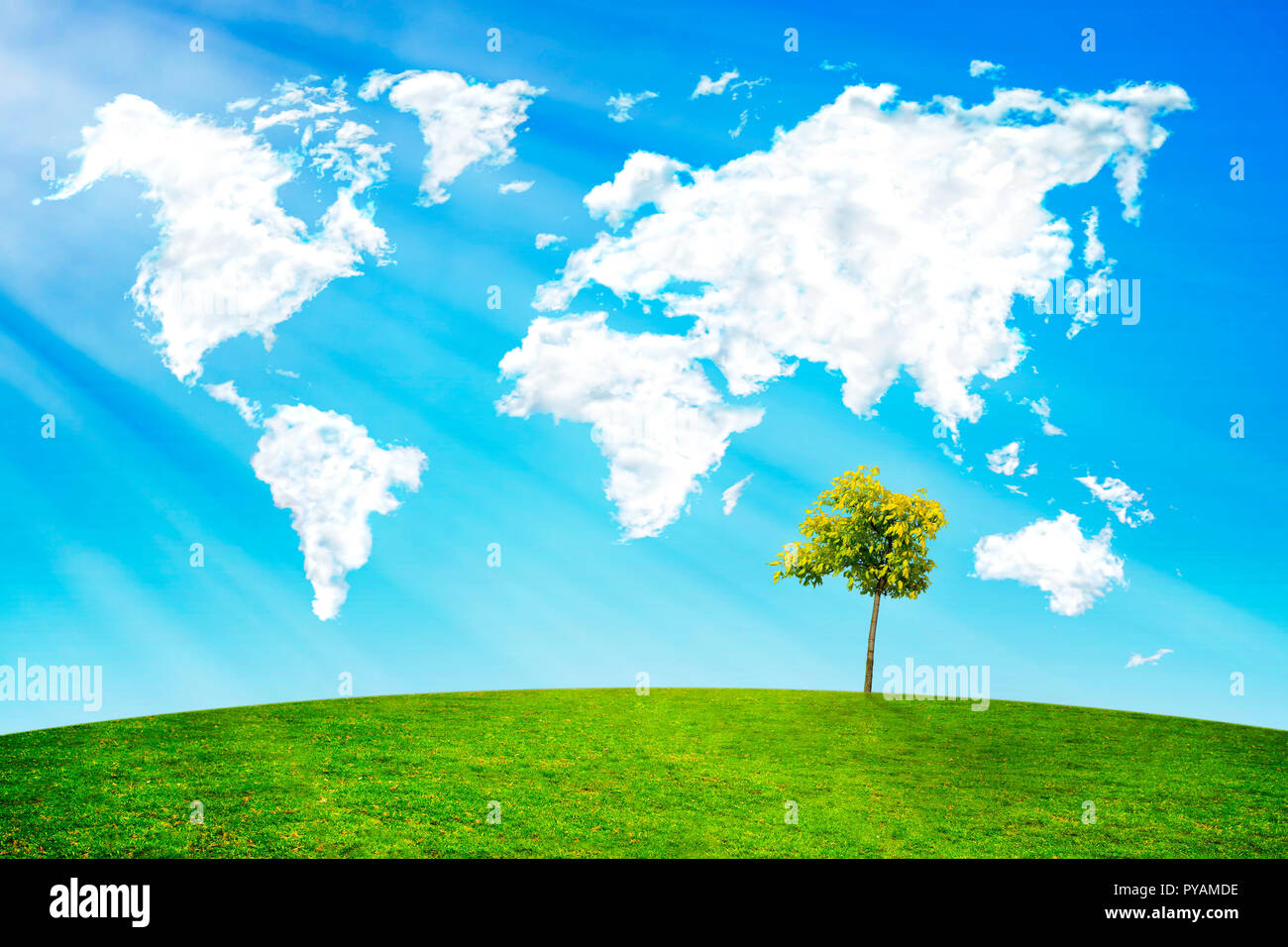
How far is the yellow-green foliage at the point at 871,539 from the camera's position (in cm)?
3697

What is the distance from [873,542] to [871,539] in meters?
0.15

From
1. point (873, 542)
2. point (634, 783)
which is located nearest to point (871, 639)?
point (873, 542)

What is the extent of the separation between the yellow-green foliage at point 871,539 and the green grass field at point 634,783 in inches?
223

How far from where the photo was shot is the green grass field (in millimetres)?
19797

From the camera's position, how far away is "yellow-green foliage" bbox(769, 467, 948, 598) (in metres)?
37.0

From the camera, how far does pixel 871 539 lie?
123 feet

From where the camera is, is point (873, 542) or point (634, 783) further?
point (873, 542)

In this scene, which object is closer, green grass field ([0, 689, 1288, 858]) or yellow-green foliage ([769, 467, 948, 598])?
green grass field ([0, 689, 1288, 858])

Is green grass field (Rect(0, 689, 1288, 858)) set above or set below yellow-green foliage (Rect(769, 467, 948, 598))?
below

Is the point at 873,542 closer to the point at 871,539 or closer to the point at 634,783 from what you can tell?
the point at 871,539
